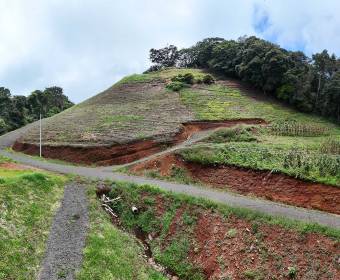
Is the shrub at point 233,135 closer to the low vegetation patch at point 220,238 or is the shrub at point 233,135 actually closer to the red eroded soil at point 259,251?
the low vegetation patch at point 220,238

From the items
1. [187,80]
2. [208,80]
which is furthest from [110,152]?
[208,80]

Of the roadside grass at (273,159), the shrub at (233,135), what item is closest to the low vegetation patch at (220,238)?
the roadside grass at (273,159)

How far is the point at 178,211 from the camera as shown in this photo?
24.4 meters

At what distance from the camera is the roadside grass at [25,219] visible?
Result: 18.0 m

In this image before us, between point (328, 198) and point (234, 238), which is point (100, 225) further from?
point (328, 198)

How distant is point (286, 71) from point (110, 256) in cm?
3935

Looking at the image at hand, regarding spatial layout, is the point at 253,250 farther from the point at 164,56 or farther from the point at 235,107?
the point at 164,56

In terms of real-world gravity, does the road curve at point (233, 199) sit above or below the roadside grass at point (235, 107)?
below

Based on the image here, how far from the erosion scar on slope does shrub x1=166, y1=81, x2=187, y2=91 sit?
35467 mm

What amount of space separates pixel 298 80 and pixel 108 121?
66.1 ft

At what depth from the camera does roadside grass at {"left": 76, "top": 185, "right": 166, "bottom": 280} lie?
1889 cm

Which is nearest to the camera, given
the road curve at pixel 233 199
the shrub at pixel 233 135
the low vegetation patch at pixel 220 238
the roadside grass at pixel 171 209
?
the low vegetation patch at pixel 220 238

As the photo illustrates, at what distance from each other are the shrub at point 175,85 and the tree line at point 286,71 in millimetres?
7126

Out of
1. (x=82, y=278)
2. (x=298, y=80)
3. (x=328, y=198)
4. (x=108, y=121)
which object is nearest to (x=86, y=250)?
(x=82, y=278)
